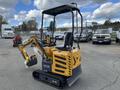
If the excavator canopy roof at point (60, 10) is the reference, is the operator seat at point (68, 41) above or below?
below

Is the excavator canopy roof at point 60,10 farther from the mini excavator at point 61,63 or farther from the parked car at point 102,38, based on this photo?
the parked car at point 102,38

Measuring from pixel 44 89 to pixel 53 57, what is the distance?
1.06m

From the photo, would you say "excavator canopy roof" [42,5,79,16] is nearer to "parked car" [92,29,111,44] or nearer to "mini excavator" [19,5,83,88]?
"mini excavator" [19,5,83,88]

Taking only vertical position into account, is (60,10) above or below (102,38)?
above

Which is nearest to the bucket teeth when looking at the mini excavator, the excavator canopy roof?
the mini excavator

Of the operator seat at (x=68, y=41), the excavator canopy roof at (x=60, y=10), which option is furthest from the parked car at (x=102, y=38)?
the operator seat at (x=68, y=41)

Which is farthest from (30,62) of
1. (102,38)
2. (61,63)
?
(102,38)

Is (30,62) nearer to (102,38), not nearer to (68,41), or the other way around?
(68,41)

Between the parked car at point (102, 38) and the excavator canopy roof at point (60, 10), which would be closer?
the excavator canopy roof at point (60, 10)

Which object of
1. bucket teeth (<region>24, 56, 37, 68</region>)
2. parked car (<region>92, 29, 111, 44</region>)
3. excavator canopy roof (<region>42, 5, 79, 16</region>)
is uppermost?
excavator canopy roof (<region>42, 5, 79, 16</region>)

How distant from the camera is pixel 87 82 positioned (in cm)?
725

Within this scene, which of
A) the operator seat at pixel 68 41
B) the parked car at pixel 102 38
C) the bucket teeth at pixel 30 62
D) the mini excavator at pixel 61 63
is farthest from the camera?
the parked car at pixel 102 38

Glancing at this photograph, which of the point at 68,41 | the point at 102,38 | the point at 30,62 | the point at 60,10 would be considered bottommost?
the point at 30,62

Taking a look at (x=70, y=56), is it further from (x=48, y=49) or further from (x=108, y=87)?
(x=108, y=87)
